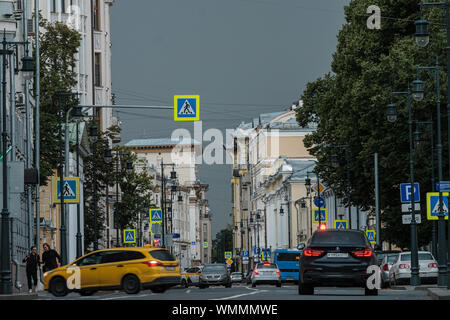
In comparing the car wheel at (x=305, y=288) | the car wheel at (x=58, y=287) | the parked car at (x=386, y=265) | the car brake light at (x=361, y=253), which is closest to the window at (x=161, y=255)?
the car wheel at (x=58, y=287)

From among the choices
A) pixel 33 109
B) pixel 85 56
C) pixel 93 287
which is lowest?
pixel 93 287

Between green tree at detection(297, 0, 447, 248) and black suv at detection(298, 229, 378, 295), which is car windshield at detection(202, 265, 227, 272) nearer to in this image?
green tree at detection(297, 0, 447, 248)

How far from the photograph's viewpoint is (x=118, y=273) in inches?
1454

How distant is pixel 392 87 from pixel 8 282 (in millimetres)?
25660

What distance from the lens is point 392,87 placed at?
5350cm

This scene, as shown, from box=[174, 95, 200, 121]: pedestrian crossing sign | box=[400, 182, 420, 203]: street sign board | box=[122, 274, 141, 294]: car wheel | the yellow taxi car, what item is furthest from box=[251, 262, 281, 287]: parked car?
box=[174, 95, 200, 121]: pedestrian crossing sign

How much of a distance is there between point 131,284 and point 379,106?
2075 centimetres

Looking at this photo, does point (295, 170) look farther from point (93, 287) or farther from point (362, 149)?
point (93, 287)

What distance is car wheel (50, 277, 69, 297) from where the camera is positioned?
37625 mm

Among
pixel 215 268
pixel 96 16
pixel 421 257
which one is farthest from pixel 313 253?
pixel 96 16

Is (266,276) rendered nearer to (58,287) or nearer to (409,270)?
(409,270)

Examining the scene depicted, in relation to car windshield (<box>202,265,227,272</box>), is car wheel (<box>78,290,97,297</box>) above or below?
above

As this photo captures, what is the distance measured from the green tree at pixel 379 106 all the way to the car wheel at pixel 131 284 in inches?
741

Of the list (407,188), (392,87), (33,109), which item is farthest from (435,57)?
(33,109)
